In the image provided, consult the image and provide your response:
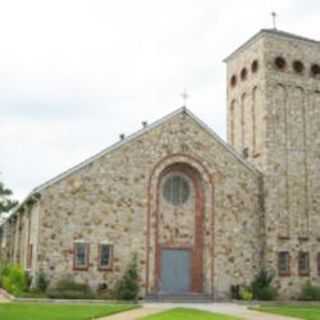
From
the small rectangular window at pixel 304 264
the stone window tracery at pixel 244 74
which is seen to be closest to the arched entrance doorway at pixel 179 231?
the small rectangular window at pixel 304 264

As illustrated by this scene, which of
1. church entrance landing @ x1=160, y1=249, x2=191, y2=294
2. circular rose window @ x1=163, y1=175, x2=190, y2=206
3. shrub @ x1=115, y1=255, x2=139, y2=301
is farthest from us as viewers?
circular rose window @ x1=163, y1=175, x2=190, y2=206

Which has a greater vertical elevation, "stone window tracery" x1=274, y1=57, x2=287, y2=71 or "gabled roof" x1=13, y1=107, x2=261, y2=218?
"stone window tracery" x1=274, y1=57, x2=287, y2=71

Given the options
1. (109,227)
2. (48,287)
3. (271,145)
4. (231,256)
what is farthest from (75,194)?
(271,145)

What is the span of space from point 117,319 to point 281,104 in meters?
19.0

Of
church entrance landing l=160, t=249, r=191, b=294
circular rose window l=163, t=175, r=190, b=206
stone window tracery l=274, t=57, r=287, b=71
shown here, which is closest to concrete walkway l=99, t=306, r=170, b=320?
church entrance landing l=160, t=249, r=191, b=294

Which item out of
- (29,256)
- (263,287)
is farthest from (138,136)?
(263,287)

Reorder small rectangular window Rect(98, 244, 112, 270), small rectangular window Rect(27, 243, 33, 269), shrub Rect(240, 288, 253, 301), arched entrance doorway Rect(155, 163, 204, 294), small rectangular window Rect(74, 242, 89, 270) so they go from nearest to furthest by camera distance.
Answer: small rectangular window Rect(74, 242, 89, 270) < small rectangular window Rect(98, 244, 112, 270) < small rectangular window Rect(27, 243, 33, 269) < shrub Rect(240, 288, 253, 301) < arched entrance doorway Rect(155, 163, 204, 294)

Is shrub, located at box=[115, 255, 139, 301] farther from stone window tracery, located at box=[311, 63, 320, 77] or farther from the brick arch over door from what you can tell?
stone window tracery, located at box=[311, 63, 320, 77]

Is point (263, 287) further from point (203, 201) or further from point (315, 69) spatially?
point (315, 69)

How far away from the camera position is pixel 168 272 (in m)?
30.7

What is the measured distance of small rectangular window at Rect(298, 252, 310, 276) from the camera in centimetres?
3237

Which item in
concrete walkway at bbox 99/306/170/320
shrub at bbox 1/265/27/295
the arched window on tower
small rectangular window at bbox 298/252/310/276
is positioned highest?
the arched window on tower

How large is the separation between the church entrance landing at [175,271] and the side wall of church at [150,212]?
562 millimetres

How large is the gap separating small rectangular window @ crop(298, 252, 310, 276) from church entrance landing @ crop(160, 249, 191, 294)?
630 centimetres
